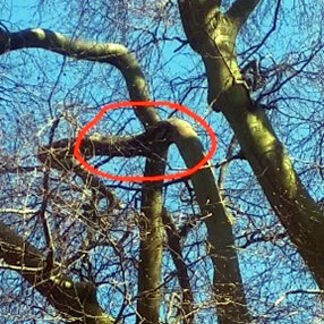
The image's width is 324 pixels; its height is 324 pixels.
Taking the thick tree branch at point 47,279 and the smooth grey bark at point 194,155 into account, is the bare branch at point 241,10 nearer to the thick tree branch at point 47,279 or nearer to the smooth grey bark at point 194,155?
the smooth grey bark at point 194,155

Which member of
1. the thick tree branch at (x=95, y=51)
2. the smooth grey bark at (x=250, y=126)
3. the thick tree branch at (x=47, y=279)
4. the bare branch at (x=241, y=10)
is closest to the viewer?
the thick tree branch at (x=47, y=279)

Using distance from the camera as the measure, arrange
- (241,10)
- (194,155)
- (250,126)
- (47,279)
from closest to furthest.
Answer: (47,279)
(250,126)
(194,155)
(241,10)

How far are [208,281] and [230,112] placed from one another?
46.0 inches

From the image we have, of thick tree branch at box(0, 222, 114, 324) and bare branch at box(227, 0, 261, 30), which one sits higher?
bare branch at box(227, 0, 261, 30)

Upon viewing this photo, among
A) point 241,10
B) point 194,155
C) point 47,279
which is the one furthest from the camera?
point 241,10

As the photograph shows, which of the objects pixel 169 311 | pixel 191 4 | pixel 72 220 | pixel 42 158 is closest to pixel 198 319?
pixel 169 311

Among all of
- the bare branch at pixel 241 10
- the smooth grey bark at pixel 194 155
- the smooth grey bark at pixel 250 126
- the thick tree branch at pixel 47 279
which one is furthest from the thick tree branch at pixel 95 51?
the thick tree branch at pixel 47 279

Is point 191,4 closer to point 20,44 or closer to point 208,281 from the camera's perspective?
point 20,44

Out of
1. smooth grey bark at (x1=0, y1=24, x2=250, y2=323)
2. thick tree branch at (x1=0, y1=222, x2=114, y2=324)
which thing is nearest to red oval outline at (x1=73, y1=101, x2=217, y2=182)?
smooth grey bark at (x1=0, y1=24, x2=250, y2=323)

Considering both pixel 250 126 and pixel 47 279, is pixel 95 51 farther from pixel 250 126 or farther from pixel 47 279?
pixel 47 279

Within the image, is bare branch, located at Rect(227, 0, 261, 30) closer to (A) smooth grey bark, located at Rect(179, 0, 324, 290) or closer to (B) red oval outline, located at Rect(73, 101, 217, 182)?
(A) smooth grey bark, located at Rect(179, 0, 324, 290)

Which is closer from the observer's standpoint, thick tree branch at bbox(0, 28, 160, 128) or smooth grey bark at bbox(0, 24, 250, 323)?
smooth grey bark at bbox(0, 24, 250, 323)

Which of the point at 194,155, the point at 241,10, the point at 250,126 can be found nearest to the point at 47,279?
the point at 194,155

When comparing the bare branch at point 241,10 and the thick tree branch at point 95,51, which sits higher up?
the thick tree branch at point 95,51
